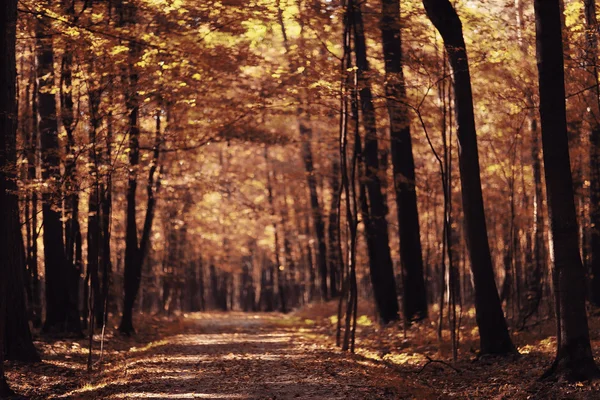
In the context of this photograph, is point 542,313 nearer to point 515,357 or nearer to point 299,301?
point 515,357

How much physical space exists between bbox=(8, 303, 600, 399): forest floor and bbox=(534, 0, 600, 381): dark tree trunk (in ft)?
1.59

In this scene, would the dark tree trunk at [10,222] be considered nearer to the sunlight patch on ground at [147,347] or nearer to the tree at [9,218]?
the tree at [9,218]

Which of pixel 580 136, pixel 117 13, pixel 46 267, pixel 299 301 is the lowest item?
pixel 299 301

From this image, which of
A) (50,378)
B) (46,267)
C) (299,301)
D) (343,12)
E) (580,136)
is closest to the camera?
(50,378)

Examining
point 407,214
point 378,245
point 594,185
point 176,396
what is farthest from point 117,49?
point 594,185

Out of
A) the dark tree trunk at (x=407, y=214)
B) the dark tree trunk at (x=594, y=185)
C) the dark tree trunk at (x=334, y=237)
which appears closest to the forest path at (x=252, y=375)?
the dark tree trunk at (x=407, y=214)

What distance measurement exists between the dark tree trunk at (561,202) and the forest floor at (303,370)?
1.59 ft

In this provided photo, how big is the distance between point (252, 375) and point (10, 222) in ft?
15.4

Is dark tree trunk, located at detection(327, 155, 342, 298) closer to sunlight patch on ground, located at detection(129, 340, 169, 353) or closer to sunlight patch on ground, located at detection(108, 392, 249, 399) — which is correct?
sunlight patch on ground, located at detection(129, 340, 169, 353)

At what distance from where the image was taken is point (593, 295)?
57.8 ft

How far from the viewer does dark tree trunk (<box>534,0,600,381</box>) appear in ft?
28.5

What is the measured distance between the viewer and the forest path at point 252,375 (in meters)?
9.66

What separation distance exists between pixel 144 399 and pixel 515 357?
21.3 ft

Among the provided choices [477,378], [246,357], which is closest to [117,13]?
[246,357]
